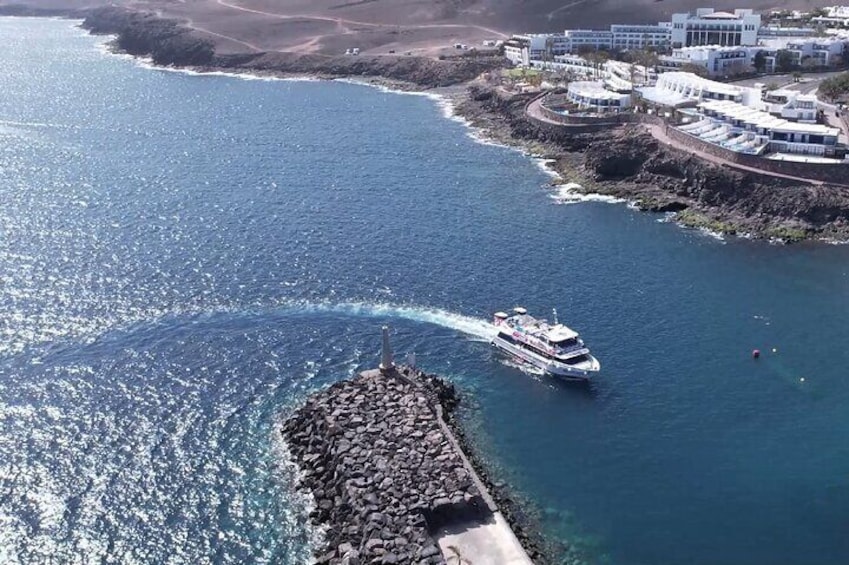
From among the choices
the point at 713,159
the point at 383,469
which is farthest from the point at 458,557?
the point at 713,159

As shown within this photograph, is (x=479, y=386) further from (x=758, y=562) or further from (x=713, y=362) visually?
(x=758, y=562)

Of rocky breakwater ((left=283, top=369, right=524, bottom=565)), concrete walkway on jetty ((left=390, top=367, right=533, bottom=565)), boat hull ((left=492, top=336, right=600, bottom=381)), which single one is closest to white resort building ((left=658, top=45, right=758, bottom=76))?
boat hull ((left=492, top=336, right=600, bottom=381))

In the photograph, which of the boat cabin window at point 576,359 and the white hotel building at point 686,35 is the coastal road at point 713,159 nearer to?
the boat cabin window at point 576,359

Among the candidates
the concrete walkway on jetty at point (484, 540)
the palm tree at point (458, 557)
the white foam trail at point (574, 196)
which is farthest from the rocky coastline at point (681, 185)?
the palm tree at point (458, 557)

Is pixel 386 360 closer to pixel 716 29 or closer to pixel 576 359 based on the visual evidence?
pixel 576 359

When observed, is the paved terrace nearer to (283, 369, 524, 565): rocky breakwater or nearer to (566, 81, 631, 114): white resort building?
(566, 81, 631, 114): white resort building

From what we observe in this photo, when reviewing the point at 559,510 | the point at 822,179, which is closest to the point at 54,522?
the point at 559,510
